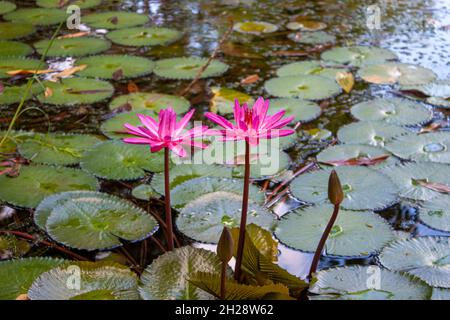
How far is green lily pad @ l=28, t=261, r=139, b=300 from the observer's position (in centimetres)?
120

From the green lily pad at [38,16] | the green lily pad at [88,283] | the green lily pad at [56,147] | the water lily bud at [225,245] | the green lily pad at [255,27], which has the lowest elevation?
the green lily pad at [56,147]

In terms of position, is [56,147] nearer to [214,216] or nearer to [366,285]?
[214,216]

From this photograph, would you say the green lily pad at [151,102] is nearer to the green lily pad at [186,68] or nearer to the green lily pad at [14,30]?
the green lily pad at [186,68]

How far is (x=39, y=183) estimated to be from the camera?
1765 millimetres

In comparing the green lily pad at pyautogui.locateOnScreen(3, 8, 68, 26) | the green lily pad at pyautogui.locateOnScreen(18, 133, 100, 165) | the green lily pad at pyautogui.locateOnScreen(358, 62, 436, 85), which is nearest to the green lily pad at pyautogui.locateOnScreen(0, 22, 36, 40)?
the green lily pad at pyautogui.locateOnScreen(3, 8, 68, 26)

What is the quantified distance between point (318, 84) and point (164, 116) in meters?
1.44

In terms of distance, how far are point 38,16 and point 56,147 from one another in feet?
5.49

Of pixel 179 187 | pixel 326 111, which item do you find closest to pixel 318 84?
pixel 326 111

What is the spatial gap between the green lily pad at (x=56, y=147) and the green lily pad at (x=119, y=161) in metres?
0.06

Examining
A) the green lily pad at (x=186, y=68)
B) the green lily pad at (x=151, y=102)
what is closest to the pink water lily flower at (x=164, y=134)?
the green lily pad at (x=151, y=102)

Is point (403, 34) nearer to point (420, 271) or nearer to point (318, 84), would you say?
point (318, 84)

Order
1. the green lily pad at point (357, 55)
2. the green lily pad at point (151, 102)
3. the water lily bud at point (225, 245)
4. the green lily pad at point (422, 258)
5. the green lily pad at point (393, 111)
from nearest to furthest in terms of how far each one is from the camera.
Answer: the water lily bud at point (225, 245) < the green lily pad at point (422, 258) < the green lily pad at point (393, 111) < the green lily pad at point (151, 102) < the green lily pad at point (357, 55)

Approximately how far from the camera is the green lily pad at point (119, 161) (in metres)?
1.84

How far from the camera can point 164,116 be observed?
117 centimetres
